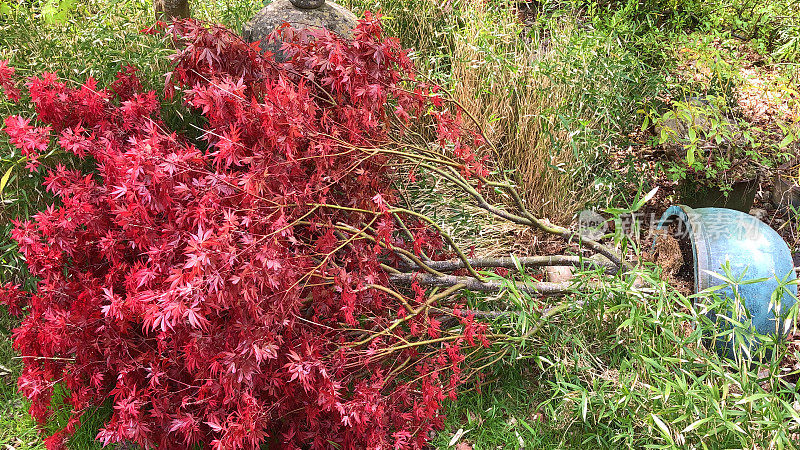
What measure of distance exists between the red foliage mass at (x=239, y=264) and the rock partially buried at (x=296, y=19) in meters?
0.88

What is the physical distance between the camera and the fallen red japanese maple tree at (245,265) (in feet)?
6.21

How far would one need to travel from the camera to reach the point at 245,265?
67.9 inches

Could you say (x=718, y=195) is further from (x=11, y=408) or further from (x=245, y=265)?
(x=11, y=408)

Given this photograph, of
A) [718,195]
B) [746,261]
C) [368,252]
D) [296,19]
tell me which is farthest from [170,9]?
[718,195]

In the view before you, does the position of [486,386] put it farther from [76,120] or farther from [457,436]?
[76,120]

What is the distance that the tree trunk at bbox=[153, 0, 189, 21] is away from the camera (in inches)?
118

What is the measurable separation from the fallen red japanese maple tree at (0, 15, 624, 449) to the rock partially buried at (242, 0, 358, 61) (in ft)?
2.85

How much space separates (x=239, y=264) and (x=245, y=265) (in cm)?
11

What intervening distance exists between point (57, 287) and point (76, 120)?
27.3 inches

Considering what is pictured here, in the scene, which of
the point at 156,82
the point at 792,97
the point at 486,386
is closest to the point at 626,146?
the point at 792,97

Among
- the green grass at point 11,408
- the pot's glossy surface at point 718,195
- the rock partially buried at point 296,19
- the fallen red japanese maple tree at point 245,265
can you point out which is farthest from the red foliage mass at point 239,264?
the pot's glossy surface at point 718,195

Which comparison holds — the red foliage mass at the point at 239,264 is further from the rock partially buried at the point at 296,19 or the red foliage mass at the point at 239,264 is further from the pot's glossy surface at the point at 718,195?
the pot's glossy surface at the point at 718,195

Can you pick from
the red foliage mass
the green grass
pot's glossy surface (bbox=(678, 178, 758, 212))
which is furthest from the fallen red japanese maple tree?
pot's glossy surface (bbox=(678, 178, 758, 212))

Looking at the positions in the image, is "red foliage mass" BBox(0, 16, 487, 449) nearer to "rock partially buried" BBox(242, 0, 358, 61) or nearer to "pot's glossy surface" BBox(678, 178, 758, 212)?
"rock partially buried" BBox(242, 0, 358, 61)
